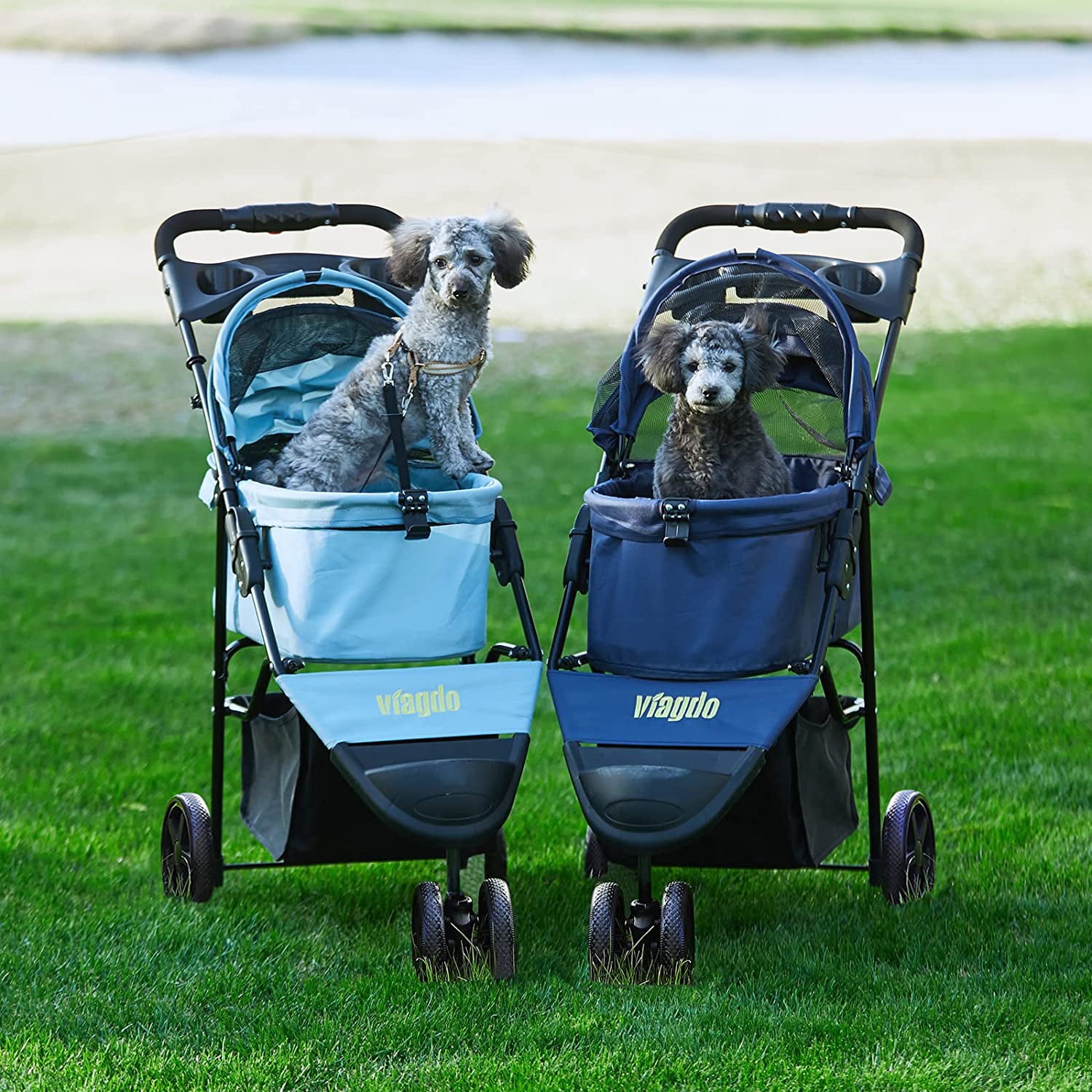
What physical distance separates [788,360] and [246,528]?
1.47 m

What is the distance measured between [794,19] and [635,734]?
106 feet

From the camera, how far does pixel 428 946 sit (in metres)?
3.24

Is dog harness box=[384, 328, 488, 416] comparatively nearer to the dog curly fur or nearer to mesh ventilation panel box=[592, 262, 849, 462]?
the dog curly fur

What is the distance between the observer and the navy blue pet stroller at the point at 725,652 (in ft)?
10.3

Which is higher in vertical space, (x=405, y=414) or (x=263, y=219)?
(x=263, y=219)

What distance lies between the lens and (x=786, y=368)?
4.02m

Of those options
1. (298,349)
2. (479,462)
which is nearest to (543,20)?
(298,349)

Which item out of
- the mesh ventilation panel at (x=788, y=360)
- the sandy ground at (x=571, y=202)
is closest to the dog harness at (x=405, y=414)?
the mesh ventilation panel at (x=788, y=360)

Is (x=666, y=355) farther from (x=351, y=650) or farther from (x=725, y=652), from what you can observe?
(x=351, y=650)

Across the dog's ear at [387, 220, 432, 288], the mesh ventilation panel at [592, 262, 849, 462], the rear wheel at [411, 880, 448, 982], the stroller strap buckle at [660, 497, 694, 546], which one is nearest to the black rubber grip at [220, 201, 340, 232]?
the dog's ear at [387, 220, 432, 288]

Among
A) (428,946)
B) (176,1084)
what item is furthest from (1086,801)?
(176,1084)

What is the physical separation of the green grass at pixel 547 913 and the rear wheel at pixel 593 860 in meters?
0.04

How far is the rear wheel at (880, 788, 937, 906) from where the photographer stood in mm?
3617

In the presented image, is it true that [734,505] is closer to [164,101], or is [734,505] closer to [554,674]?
[554,674]
